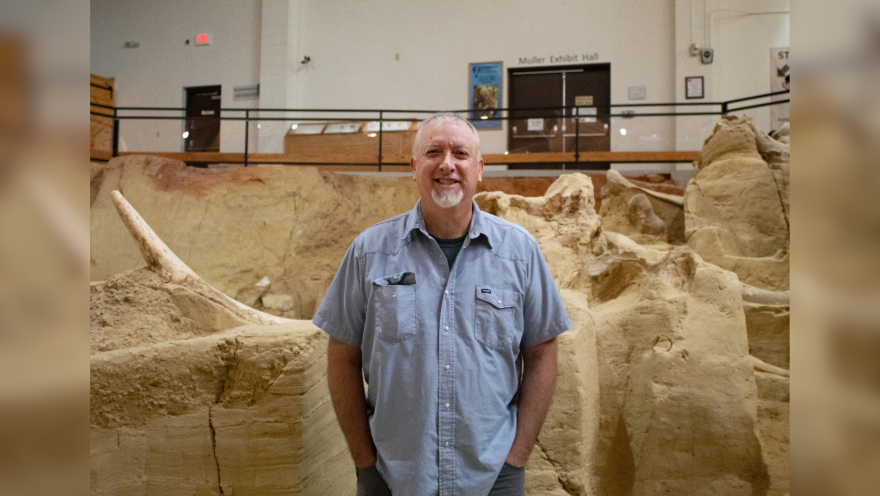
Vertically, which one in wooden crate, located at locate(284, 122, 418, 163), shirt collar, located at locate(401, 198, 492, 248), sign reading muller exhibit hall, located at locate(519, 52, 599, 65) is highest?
sign reading muller exhibit hall, located at locate(519, 52, 599, 65)

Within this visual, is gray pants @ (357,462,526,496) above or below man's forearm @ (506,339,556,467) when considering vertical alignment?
below

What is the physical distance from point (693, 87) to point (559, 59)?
2.49m

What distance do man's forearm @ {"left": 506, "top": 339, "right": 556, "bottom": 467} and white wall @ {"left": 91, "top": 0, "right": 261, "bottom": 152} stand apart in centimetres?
1098

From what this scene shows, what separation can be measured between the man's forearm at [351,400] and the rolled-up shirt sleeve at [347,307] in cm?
5

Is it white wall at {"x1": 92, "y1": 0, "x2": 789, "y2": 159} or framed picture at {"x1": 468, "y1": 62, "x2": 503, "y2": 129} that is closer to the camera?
white wall at {"x1": 92, "y1": 0, "x2": 789, "y2": 159}

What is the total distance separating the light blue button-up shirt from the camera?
5.53 ft

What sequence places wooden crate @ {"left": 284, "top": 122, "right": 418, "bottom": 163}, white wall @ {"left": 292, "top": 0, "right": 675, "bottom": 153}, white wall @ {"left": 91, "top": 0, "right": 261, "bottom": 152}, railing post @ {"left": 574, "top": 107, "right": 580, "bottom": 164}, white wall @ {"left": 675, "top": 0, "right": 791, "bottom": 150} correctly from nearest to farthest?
railing post @ {"left": 574, "top": 107, "right": 580, "bottom": 164} → wooden crate @ {"left": 284, "top": 122, "right": 418, "bottom": 163} → white wall @ {"left": 675, "top": 0, "right": 791, "bottom": 150} → white wall @ {"left": 292, "top": 0, "right": 675, "bottom": 153} → white wall @ {"left": 91, "top": 0, "right": 261, "bottom": 152}

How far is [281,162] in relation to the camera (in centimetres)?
942

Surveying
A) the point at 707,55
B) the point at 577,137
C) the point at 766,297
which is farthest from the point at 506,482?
the point at 707,55

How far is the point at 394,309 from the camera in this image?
5.71 ft

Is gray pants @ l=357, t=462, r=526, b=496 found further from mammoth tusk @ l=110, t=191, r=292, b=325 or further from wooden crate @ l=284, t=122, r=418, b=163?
wooden crate @ l=284, t=122, r=418, b=163

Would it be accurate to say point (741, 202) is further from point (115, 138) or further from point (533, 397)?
point (115, 138)

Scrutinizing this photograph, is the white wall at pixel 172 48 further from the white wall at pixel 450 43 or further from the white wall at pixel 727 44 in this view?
the white wall at pixel 727 44

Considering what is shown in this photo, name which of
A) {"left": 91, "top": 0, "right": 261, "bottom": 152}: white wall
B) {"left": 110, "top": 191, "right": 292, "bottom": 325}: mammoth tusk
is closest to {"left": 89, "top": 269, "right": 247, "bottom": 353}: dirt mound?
{"left": 110, "top": 191, "right": 292, "bottom": 325}: mammoth tusk
